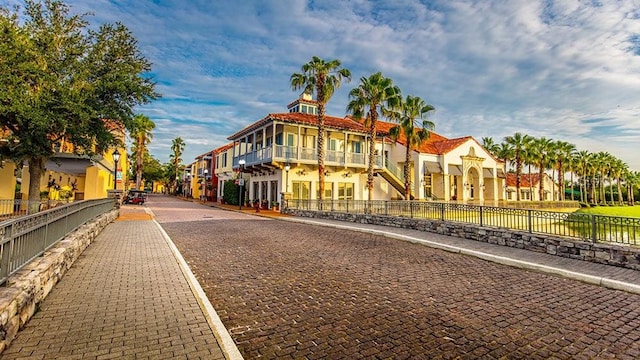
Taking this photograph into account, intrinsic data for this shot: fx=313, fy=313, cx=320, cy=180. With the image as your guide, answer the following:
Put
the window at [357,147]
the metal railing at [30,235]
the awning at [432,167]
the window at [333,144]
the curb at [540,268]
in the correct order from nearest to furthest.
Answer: the metal railing at [30,235]
the curb at [540,268]
the window at [333,144]
the window at [357,147]
the awning at [432,167]

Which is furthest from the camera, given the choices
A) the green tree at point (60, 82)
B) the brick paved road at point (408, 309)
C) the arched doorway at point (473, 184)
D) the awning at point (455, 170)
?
the arched doorway at point (473, 184)

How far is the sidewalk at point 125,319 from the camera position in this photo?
3.64 meters

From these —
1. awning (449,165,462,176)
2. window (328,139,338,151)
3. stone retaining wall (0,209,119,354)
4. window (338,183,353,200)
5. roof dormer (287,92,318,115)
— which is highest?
roof dormer (287,92,318,115)

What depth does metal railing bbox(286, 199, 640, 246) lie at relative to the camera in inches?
329

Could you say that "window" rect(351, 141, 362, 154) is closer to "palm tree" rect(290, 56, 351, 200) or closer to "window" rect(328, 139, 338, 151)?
"window" rect(328, 139, 338, 151)

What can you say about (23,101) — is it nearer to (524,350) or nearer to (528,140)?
(524,350)

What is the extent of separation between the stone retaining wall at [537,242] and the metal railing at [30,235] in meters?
12.3

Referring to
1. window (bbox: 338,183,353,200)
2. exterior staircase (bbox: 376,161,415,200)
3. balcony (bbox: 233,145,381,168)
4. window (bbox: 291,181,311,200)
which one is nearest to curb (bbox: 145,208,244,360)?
balcony (bbox: 233,145,381,168)

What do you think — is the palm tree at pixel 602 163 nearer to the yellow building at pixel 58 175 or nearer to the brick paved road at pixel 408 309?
the brick paved road at pixel 408 309

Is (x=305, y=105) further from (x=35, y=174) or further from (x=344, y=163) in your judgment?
(x=35, y=174)

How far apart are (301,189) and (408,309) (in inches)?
922

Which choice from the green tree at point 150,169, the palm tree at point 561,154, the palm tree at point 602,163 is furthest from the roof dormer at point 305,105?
the palm tree at point 602,163

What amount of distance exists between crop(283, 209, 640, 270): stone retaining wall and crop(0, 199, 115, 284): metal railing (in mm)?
12270

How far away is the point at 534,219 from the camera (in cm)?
1017
